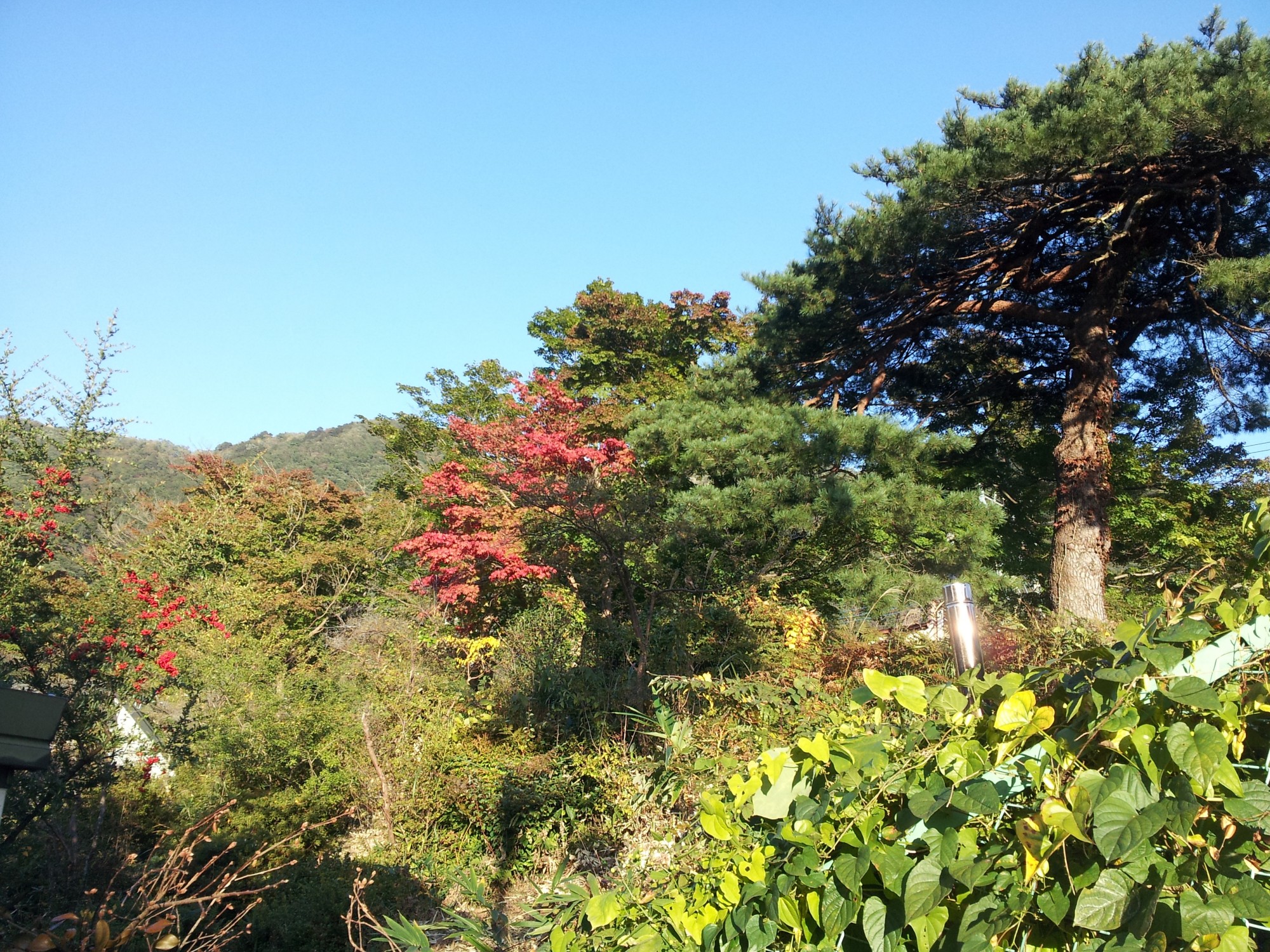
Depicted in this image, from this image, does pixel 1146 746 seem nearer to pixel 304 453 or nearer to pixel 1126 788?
pixel 1126 788

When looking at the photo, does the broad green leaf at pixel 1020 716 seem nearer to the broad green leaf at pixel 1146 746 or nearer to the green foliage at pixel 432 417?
the broad green leaf at pixel 1146 746

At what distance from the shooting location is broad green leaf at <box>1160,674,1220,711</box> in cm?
88

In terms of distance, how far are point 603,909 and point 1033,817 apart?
67 cm

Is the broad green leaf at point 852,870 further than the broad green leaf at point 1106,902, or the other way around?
the broad green leaf at point 852,870

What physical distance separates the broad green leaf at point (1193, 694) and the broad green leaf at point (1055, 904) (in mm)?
254

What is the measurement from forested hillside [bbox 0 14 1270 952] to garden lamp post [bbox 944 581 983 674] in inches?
1.4

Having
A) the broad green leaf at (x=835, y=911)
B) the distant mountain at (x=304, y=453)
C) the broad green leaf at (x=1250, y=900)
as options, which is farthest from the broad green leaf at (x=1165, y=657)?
the distant mountain at (x=304, y=453)

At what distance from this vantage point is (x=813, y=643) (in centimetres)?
604

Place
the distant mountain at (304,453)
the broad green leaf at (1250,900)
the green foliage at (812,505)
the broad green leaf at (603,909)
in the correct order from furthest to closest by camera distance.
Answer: the distant mountain at (304,453), the green foliage at (812,505), the broad green leaf at (603,909), the broad green leaf at (1250,900)

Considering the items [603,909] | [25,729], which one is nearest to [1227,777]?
[603,909]

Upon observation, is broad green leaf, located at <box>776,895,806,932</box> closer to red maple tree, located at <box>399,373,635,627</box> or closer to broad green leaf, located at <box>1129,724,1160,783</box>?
broad green leaf, located at <box>1129,724,1160,783</box>

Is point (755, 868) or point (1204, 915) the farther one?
point (755, 868)

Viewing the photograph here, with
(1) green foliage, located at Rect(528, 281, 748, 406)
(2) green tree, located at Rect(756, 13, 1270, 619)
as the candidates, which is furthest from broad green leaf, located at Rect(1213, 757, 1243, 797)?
(1) green foliage, located at Rect(528, 281, 748, 406)

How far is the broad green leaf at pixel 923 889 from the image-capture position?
0.93m
